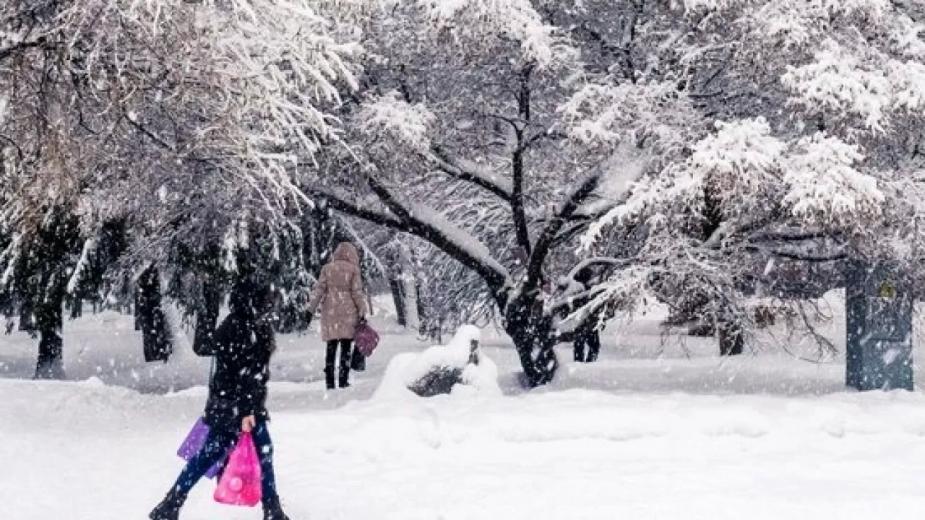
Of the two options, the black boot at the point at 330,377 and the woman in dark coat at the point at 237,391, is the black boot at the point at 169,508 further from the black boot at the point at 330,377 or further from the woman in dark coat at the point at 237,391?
the black boot at the point at 330,377

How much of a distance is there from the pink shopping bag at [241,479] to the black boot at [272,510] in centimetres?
9

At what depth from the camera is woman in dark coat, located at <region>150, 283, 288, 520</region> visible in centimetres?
662

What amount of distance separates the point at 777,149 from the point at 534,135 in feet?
11.2

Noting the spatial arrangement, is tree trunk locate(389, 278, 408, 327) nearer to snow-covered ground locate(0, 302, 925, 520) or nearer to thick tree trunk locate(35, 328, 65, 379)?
thick tree trunk locate(35, 328, 65, 379)

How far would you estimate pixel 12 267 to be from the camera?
17953mm

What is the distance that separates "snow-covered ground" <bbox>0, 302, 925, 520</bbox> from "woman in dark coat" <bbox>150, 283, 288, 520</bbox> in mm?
631

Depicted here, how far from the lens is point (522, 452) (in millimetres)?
9078

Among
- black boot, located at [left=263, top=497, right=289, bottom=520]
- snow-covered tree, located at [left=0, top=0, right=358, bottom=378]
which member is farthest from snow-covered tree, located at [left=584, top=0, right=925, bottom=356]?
black boot, located at [left=263, top=497, right=289, bottom=520]

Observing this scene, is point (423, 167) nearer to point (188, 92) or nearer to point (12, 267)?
point (188, 92)

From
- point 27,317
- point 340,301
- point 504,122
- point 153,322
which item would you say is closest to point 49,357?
point 27,317

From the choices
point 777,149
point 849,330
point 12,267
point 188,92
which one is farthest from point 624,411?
point 12,267

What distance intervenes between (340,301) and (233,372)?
617 cm

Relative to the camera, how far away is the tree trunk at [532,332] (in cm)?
1284

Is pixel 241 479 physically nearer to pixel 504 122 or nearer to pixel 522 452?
pixel 522 452
